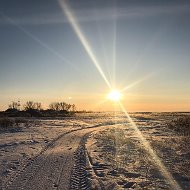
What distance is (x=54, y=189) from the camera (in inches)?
340

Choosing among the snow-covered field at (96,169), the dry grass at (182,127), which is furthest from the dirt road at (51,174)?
the dry grass at (182,127)

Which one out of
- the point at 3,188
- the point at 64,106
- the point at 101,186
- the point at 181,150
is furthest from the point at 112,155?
the point at 64,106

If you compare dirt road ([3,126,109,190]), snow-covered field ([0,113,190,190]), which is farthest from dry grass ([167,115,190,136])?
dirt road ([3,126,109,190])

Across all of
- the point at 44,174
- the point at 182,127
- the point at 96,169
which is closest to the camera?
the point at 44,174

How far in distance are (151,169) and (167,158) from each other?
8.67ft

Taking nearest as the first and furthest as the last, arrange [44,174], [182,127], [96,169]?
[44,174], [96,169], [182,127]

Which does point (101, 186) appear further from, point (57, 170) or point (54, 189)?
point (57, 170)

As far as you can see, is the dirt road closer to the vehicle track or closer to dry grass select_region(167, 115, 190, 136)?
the vehicle track

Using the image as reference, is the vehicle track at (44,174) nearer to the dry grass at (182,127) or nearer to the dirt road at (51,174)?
the dirt road at (51,174)

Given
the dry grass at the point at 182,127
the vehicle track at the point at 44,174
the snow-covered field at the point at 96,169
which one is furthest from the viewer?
the dry grass at the point at 182,127

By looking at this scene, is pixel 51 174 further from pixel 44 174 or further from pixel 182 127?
pixel 182 127

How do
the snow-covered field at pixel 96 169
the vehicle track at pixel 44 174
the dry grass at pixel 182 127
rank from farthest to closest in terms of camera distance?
the dry grass at pixel 182 127 → the snow-covered field at pixel 96 169 → the vehicle track at pixel 44 174

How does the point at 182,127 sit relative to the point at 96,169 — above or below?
above

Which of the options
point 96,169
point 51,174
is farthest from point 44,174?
point 96,169
